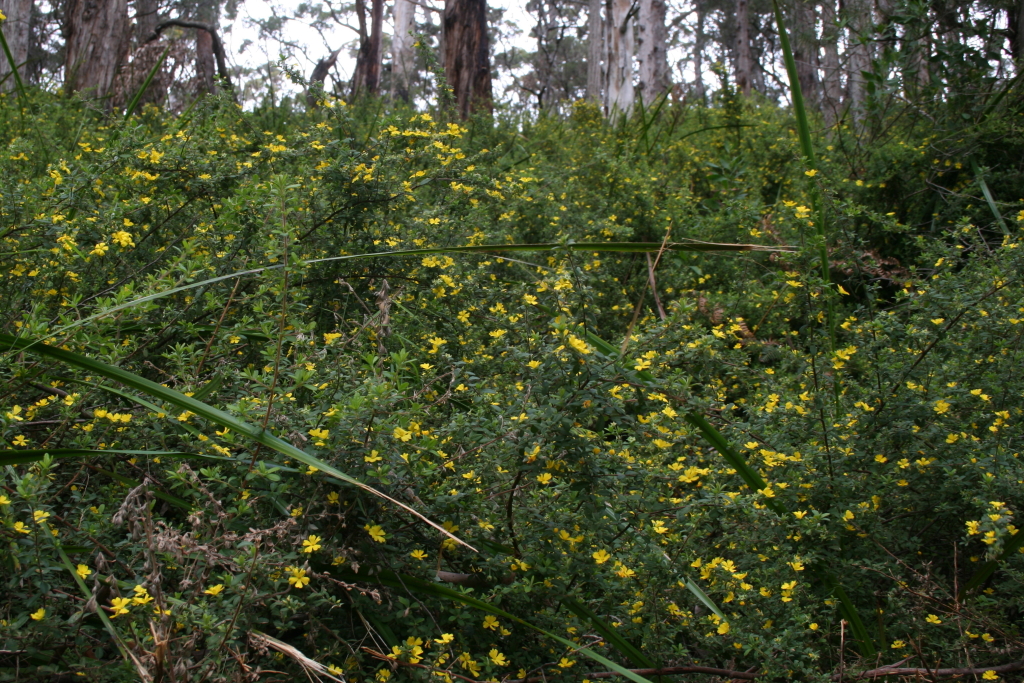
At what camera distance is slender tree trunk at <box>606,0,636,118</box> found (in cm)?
984

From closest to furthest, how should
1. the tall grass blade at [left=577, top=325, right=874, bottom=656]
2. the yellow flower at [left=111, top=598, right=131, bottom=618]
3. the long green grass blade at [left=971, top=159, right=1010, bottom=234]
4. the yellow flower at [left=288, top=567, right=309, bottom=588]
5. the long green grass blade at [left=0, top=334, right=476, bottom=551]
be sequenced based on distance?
the yellow flower at [left=111, top=598, right=131, bottom=618] → the yellow flower at [left=288, top=567, right=309, bottom=588] → the long green grass blade at [left=0, top=334, right=476, bottom=551] → the tall grass blade at [left=577, top=325, right=874, bottom=656] → the long green grass blade at [left=971, top=159, right=1010, bottom=234]

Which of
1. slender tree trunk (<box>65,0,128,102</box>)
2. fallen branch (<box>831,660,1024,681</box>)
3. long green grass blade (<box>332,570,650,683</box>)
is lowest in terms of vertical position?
fallen branch (<box>831,660,1024,681</box>)

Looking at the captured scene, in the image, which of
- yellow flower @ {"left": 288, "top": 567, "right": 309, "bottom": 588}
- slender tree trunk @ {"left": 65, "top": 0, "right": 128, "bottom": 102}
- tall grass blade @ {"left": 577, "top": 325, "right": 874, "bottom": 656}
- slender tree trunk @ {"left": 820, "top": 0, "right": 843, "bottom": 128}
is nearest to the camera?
yellow flower @ {"left": 288, "top": 567, "right": 309, "bottom": 588}

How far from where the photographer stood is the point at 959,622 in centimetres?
183

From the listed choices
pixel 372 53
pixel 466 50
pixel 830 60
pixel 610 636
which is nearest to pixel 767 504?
pixel 610 636

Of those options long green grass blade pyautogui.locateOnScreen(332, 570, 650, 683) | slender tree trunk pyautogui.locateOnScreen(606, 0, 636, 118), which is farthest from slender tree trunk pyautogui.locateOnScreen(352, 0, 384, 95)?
long green grass blade pyautogui.locateOnScreen(332, 570, 650, 683)

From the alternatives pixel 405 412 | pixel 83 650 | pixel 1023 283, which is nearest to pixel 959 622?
pixel 1023 283

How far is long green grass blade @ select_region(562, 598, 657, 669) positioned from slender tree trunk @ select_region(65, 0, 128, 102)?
22.5 ft

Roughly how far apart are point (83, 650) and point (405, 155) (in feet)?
7.90

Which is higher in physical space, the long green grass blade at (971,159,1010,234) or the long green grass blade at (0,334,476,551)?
the long green grass blade at (971,159,1010,234)

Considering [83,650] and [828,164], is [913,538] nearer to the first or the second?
[83,650]

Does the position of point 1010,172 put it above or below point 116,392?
above

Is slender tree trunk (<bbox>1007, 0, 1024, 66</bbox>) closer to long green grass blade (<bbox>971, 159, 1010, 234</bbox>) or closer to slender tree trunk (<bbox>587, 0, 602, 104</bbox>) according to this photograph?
long green grass blade (<bbox>971, 159, 1010, 234</bbox>)

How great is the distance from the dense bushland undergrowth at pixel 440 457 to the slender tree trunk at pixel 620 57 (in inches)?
286
